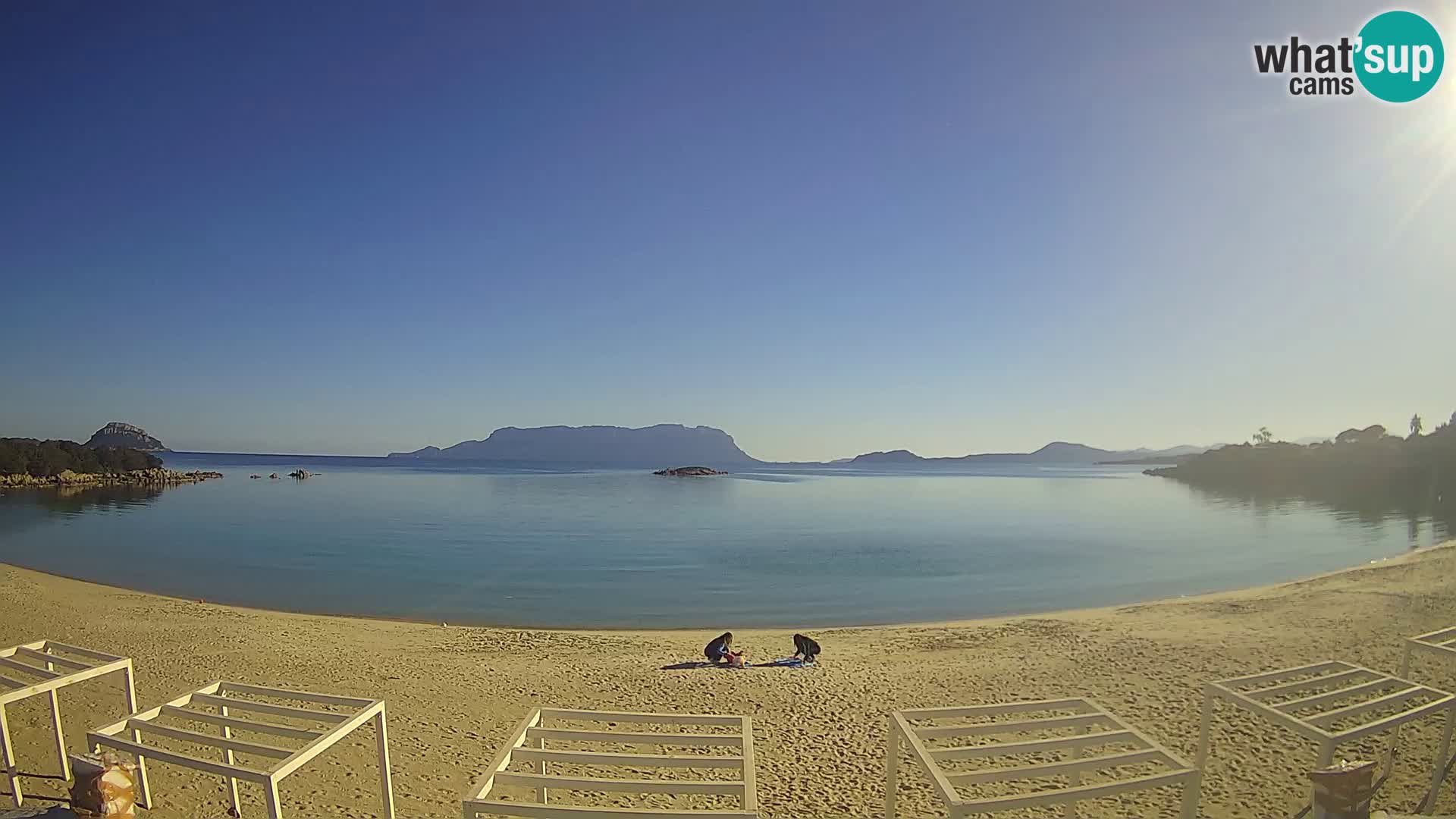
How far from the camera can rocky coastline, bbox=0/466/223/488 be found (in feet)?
172

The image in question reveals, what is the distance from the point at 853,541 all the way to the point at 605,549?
11.0 m

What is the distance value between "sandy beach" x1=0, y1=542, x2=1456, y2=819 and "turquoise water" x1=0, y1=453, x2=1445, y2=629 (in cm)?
241

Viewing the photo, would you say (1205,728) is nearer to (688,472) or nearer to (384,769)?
(384,769)

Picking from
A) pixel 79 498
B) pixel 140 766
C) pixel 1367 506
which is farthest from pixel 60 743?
pixel 1367 506

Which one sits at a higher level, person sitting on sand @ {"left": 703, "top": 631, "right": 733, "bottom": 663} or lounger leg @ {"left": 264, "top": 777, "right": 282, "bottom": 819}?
lounger leg @ {"left": 264, "top": 777, "right": 282, "bottom": 819}

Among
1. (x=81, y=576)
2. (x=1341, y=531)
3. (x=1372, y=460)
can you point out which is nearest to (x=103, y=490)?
(x=81, y=576)

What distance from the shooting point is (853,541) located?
30188mm

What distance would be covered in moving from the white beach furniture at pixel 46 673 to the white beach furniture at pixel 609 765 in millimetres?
3568

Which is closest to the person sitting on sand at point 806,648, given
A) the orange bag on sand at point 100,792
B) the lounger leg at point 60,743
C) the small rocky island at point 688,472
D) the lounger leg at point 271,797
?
the lounger leg at point 271,797

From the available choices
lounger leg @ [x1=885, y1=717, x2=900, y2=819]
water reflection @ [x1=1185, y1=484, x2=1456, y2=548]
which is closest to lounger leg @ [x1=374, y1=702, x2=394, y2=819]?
lounger leg @ [x1=885, y1=717, x2=900, y2=819]

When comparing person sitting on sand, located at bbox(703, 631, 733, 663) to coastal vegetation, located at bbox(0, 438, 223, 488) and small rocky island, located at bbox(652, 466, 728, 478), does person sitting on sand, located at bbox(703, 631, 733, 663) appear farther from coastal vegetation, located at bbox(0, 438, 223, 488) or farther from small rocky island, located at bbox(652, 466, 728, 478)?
small rocky island, located at bbox(652, 466, 728, 478)

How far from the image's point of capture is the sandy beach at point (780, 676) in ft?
18.7

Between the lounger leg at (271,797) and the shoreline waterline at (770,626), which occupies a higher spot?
the lounger leg at (271,797)

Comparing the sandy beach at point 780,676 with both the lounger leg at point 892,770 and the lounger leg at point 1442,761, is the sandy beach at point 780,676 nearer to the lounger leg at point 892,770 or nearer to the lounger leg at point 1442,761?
the lounger leg at point 1442,761
